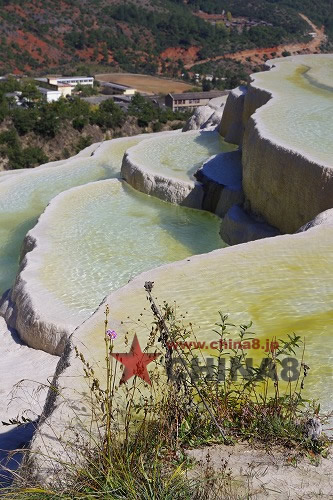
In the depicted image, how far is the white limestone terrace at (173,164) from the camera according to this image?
8.84 m

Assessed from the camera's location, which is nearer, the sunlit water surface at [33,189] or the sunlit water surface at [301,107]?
the sunlit water surface at [301,107]

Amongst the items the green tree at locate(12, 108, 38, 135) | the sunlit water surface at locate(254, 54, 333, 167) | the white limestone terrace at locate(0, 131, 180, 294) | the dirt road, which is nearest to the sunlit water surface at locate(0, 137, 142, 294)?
the white limestone terrace at locate(0, 131, 180, 294)

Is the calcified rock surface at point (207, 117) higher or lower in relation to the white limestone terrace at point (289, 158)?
lower

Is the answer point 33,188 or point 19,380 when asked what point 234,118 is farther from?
point 19,380

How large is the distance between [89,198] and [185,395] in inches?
251

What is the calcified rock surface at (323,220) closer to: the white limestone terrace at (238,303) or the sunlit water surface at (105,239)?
the white limestone terrace at (238,303)

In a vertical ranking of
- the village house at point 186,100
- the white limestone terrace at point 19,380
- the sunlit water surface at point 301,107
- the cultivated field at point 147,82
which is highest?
the sunlit water surface at point 301,107

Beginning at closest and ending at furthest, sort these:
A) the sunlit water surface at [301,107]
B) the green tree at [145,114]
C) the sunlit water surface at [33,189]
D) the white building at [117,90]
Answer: the sunlit water surface at [301,107] < the sunlit water surface at [33,189] < the green tree at [145,114] < the white building at [117,90]

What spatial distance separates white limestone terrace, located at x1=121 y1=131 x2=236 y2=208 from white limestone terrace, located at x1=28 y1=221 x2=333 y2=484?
13.0 feet

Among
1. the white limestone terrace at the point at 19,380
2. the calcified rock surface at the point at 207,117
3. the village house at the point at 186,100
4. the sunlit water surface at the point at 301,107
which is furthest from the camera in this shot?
the village house at the point at 186,100

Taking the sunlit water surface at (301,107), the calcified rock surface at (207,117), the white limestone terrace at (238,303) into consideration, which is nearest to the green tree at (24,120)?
the calcified rock surface at (207,117)

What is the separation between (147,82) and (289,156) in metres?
38.4

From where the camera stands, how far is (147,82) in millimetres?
43906

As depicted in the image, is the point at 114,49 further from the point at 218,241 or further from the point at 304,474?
the point at 304,474
